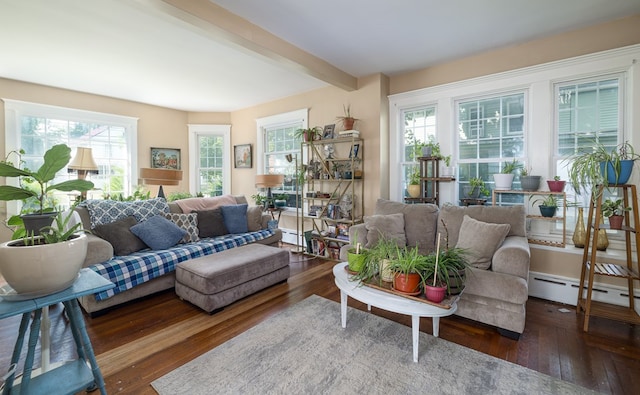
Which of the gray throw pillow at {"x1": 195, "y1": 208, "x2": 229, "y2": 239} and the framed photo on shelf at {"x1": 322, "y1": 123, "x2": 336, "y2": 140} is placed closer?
the gray throw pillow at {"x1": 195, "y1": 208, "x2": 229, "y2": 239}

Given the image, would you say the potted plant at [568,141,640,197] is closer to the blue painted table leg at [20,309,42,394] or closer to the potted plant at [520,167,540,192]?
the potted plant at [520,167,540,192]

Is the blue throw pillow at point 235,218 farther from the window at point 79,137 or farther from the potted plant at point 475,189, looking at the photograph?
the potted plant at point 475,189

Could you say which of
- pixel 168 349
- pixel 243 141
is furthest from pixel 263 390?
pixel 243 141

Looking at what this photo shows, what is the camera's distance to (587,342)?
2094 millimetres

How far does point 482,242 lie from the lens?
243 centimetres

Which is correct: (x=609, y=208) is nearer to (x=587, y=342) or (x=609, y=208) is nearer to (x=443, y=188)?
(x=587, y=342)

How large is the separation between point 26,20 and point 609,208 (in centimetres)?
556

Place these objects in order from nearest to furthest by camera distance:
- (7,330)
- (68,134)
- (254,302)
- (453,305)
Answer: (453,305)
(7,330)
(254,302)
(68,134)

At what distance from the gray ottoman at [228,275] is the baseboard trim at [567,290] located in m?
2.62

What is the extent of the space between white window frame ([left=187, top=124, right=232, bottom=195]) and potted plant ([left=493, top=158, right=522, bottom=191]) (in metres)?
4.91

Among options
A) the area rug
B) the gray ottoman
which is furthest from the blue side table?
the gray ottoman

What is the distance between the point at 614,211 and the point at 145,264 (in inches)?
172

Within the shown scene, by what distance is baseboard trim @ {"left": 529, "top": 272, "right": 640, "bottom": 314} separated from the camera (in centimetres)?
258

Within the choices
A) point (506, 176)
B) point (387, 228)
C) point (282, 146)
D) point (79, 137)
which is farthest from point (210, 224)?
point (506, 176)
